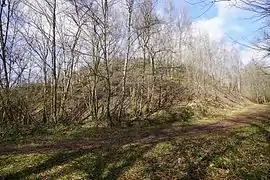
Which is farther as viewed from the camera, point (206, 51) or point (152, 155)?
point (206, 51)

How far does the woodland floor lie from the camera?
8.98 m

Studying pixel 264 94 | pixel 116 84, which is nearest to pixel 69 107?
pixel 116 84

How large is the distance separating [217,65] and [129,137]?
174 feet

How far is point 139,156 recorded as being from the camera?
408 inches

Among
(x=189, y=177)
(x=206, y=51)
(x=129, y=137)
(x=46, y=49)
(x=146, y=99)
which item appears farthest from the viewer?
A: (x=206, y=51)

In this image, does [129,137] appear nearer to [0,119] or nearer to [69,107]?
[0,119]

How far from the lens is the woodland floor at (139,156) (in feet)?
29.5

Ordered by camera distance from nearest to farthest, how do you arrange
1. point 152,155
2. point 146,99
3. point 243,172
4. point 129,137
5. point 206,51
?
point 243,172 → point 152,155 → point 129,137 → point 146,99 → point 206,51

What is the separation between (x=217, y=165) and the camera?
32.1 feet

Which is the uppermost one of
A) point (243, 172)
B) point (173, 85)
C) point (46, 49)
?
point (46, 49)

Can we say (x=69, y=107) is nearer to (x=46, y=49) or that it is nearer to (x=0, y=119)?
(x=46, y=49)

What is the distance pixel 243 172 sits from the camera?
30.9 ft

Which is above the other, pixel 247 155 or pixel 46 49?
pixel 46 49

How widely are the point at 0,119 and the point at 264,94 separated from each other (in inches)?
2191
